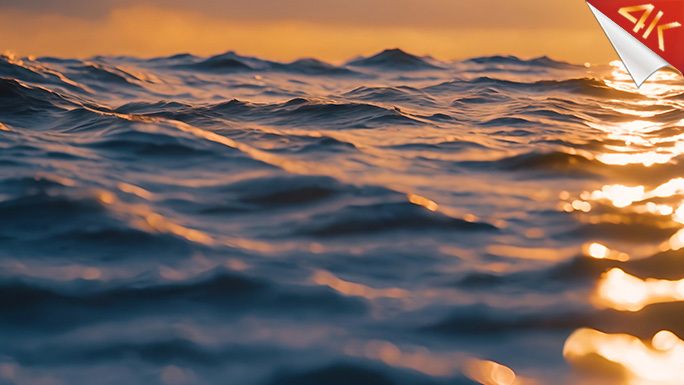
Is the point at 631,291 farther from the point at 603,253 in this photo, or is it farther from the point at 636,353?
the point at 636,353

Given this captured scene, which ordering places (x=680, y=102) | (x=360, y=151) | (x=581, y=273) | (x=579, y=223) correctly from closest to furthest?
(x=581, y=273) → (x=579, y=223) → (x=360, y=151) → (x=680, y=102)

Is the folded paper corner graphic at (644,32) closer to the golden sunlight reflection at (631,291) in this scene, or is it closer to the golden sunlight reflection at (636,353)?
the golden sunlight reflection at (631,291)

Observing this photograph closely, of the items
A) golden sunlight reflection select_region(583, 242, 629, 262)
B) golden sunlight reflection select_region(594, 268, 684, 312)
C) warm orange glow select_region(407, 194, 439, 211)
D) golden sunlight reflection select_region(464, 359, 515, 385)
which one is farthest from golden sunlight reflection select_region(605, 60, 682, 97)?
golden sunlight reflection select_region(464, 359, 515, 385)

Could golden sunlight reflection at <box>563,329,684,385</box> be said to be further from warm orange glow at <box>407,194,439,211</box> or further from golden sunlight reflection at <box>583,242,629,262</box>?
warm orange glow at <box>407,194,439,211</box>

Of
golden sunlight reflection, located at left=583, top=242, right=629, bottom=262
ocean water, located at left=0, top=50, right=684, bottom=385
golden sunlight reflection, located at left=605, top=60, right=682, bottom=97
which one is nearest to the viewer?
ocean water, located at left=0, top=50, right=684, bottom=385

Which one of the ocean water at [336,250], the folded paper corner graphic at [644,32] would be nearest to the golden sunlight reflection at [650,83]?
the ocean water at [336,250]

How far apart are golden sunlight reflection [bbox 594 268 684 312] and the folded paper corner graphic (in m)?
1.29

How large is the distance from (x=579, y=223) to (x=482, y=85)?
275 inches

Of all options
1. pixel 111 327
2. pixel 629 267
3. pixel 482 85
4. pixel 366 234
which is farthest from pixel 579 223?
pixel 482 85

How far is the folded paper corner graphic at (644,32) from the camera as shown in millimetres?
3959

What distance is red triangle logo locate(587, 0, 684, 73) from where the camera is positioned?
3.94 meters

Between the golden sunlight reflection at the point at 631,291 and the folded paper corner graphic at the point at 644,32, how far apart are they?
1287 mm

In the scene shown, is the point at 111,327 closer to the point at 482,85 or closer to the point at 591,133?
the point at 591,133

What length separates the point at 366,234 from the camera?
12.6ft
